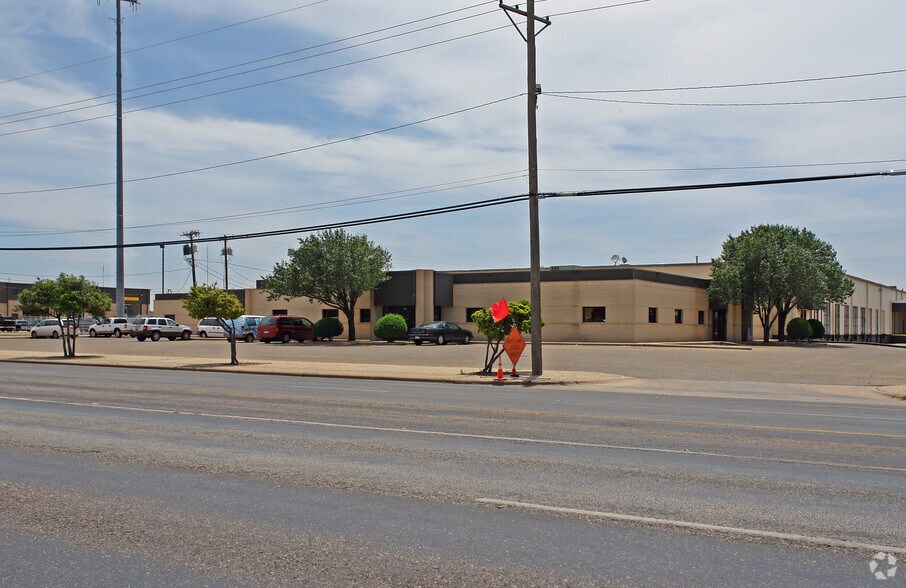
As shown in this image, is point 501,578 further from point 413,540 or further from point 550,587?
point 413,540

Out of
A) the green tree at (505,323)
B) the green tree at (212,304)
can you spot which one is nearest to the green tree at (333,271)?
the green tree at (212,304)

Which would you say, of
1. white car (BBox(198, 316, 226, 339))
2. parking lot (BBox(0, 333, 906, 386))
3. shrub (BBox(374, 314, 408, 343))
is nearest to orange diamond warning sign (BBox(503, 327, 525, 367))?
parking lot (BBox(0, 333, 906, 386))

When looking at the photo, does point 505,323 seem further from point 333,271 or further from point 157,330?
point 157,330

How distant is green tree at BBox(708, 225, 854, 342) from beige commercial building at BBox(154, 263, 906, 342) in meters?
2.45

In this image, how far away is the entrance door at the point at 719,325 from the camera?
57.5m

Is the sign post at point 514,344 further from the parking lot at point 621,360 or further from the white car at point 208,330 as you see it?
the white car at point 208,330

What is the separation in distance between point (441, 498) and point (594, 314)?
42138 mm

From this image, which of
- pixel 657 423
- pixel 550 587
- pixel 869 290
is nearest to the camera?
pixel 550 587

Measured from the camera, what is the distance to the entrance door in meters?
57.5

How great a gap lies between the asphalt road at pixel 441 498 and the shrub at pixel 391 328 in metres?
34.3

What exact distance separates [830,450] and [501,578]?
704cm

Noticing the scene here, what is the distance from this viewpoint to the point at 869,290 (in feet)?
279

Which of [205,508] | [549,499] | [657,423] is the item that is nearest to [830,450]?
[657,423]

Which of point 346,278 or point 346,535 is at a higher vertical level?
point 346,278
